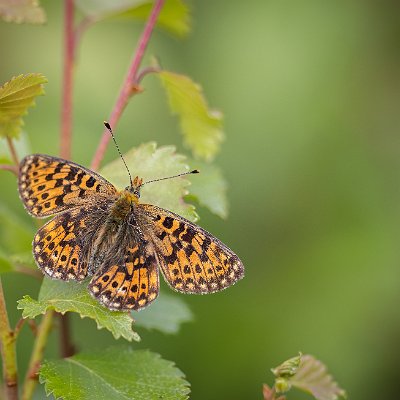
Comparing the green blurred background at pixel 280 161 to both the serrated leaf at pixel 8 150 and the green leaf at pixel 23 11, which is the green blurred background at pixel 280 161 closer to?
the serrated leaf at pixel 8 150

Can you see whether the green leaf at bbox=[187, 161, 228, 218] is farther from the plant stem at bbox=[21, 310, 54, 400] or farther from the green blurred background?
the green blurred background

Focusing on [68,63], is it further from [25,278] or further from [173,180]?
[25,278]

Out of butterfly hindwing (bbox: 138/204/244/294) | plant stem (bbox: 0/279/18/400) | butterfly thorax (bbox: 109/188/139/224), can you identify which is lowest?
plant stem (bbox: 0/279/18/400)

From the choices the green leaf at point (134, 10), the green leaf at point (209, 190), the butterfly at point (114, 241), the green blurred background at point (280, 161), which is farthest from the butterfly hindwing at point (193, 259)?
the green blurred background at point (280, 161)

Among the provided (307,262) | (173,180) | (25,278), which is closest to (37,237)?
(173,180)

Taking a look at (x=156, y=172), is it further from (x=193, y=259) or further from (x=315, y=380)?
(x=315, y=380)

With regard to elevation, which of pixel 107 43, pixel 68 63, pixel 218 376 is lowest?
pixel 218 376

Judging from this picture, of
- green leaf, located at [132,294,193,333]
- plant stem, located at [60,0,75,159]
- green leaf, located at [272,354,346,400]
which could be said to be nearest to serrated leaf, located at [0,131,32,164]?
plant stem, located at [60,0,75,159]
